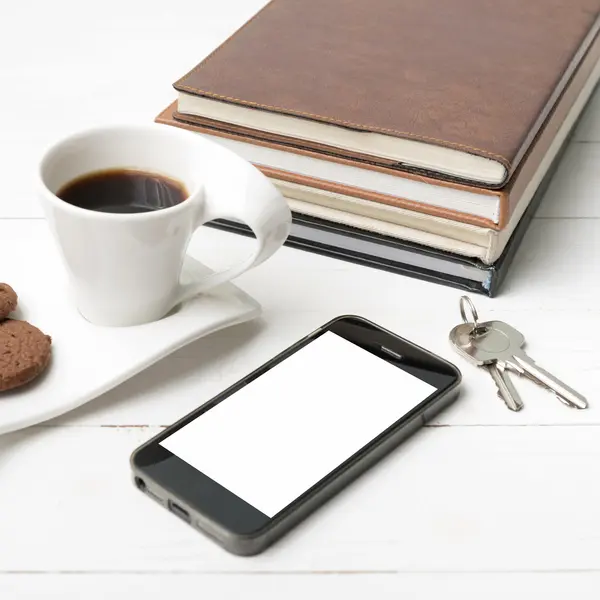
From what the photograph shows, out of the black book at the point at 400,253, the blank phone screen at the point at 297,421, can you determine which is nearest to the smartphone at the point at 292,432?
the blank phone screen at the point at 297,421

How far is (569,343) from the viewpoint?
0.77 meters

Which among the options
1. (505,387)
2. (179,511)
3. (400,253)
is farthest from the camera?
(400,253)

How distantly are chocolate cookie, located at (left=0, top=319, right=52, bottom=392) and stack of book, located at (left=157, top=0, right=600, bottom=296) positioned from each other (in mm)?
239

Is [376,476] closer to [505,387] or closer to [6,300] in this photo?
[505,387]

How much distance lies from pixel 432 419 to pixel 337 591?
15cm

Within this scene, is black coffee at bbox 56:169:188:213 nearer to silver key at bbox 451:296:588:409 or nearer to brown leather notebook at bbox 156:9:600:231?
brown leather notebook at bbox 156:9:600:231

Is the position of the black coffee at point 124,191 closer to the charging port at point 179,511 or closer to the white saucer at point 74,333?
the white saucer at point 74,333

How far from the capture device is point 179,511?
2.02ft

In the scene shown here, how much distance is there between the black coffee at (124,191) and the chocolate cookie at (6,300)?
76 millimetres

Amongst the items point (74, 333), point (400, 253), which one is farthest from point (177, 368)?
point (400, 253)

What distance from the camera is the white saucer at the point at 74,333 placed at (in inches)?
25.8

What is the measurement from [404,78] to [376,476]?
34 centimetres

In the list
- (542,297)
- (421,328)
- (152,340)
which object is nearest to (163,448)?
(152,340)

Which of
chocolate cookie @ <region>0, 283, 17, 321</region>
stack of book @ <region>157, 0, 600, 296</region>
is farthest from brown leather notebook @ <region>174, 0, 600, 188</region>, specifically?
chocolate cookie @ <region>0, 283, 17, 321</region>
